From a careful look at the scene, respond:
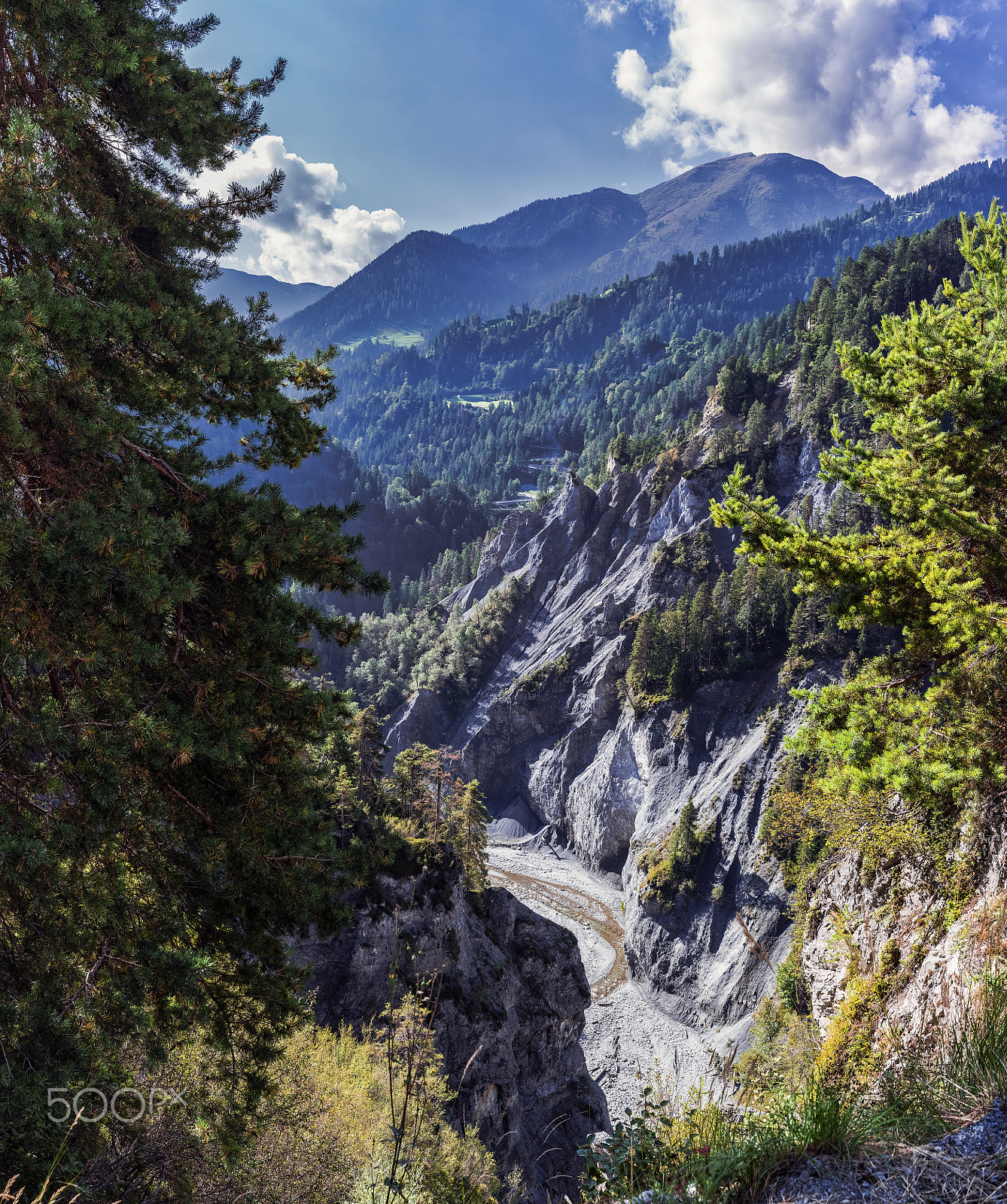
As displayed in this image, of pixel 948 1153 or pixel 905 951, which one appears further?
pixel 905 951

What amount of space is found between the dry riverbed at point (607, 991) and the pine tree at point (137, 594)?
950 inches

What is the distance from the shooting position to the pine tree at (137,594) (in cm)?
523

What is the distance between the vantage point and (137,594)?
5.68 m

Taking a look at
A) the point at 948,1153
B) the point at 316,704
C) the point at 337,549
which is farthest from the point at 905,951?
the point at 337,549

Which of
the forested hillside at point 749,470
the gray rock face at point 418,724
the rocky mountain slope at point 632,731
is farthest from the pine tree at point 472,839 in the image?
the gray rock face at point 418,724

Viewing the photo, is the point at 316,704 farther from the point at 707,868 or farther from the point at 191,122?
the point at 707,868

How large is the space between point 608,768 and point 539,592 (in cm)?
3114

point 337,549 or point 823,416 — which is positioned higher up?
point 823,416

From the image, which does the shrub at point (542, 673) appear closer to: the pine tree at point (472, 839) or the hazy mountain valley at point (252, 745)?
the pine tree at point (472, 839)

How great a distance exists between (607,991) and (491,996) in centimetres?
2397

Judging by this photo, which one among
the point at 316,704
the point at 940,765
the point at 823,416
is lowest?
the point at 316,704

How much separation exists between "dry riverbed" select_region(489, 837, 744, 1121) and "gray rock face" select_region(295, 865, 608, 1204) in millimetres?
3823

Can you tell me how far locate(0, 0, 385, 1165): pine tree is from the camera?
206 inches

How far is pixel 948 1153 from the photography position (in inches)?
119
